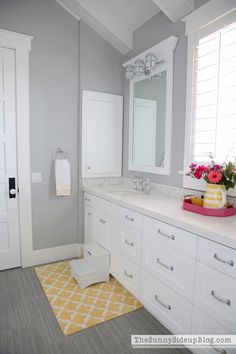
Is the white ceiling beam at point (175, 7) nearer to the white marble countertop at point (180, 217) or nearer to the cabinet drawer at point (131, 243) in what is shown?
the white marble countertop at point (180, 217)

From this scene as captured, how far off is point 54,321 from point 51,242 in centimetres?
109

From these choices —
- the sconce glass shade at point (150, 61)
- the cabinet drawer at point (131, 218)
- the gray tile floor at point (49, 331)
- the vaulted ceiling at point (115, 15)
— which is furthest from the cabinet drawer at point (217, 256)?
the vaulted ceiling at point (115, 15)

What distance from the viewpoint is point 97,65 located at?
9.36 ft

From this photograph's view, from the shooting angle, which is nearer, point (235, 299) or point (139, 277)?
point (235, 299)

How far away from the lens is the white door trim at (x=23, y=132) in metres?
2.42

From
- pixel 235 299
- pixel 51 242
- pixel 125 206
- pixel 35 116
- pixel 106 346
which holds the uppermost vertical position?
pixel 35 116

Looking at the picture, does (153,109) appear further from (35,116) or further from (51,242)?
(51,242)

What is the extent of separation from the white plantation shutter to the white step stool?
4.33 ft

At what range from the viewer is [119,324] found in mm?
1824

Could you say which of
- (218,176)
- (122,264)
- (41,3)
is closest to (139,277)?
(122,264)

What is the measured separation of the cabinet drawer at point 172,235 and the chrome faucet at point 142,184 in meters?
0.69

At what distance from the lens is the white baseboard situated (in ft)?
8.98

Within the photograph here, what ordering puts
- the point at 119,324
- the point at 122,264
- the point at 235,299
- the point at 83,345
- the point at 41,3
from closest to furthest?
1. the point at 235,299
2. the point at 83,345
3. the point at 119,324
4. the point at 122,264
5. the point at 41,3

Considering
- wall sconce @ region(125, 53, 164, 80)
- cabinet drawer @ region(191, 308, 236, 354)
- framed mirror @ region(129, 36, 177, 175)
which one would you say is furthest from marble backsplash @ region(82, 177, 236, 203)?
wall sconce @ region(125, 53, 164, 80)
